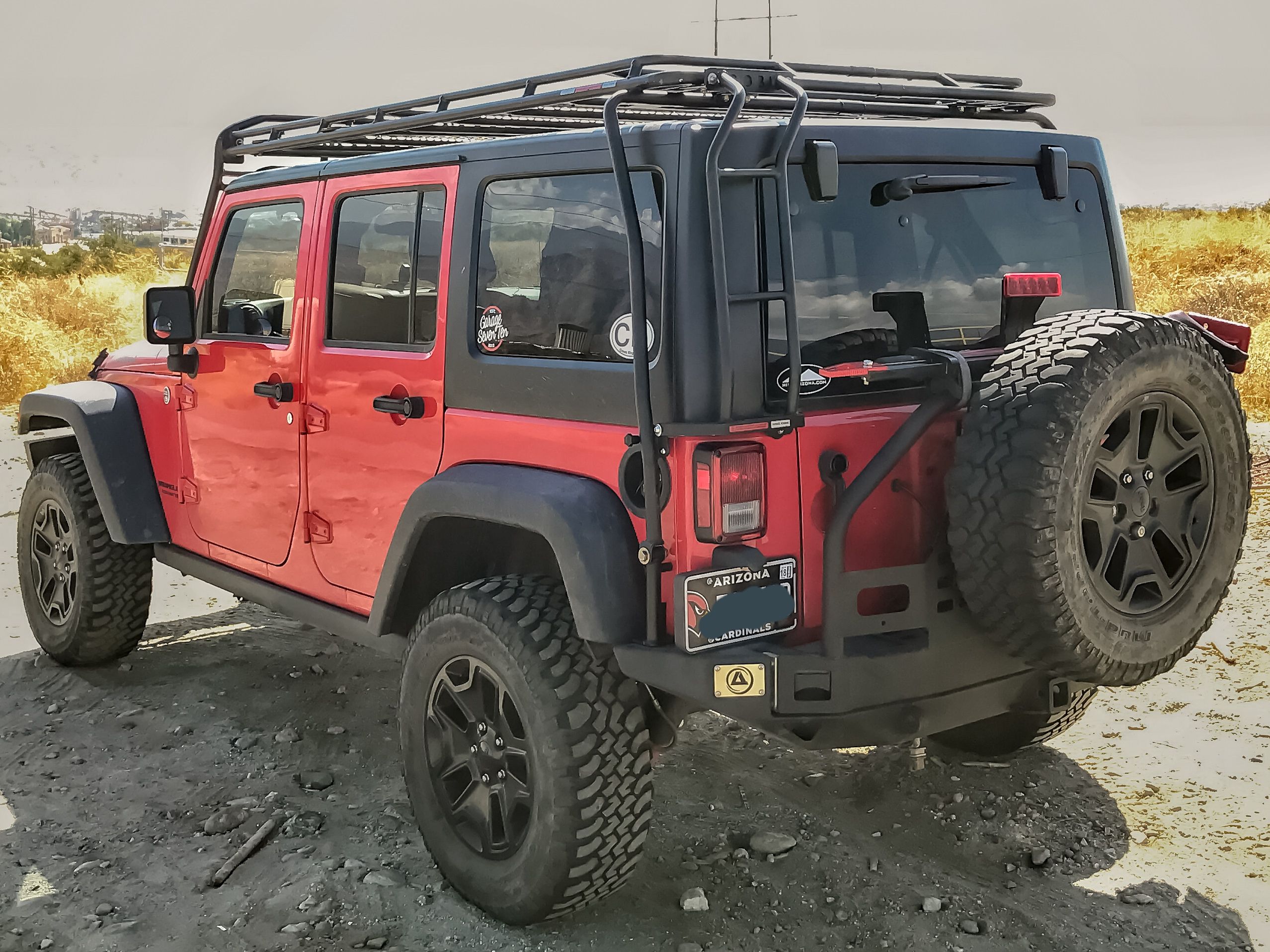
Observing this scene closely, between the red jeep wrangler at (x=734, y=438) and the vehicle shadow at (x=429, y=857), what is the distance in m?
0.35

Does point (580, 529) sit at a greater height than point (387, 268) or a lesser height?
lesser

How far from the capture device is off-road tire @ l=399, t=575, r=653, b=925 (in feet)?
10.2

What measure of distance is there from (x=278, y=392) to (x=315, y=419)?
21cm

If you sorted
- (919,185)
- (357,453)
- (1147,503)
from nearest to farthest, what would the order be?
(1147,503) < (919,185) < (357,453)

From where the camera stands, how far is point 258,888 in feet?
11.8

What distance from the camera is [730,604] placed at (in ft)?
9.23

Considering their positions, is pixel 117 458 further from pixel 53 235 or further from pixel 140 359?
pixel 53 235

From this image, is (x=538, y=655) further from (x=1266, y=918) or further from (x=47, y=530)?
(x=47, y=530)

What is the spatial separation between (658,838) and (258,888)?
121 cm

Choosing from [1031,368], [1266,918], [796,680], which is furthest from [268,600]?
[1266,918]

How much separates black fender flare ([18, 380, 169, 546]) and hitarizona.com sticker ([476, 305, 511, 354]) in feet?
7.60

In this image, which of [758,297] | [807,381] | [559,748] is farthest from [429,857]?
[758,297]

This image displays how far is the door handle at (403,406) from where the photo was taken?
3615 millimetres

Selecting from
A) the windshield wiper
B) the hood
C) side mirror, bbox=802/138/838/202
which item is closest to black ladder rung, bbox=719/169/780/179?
side mirror, bbox=802/138/838/202
